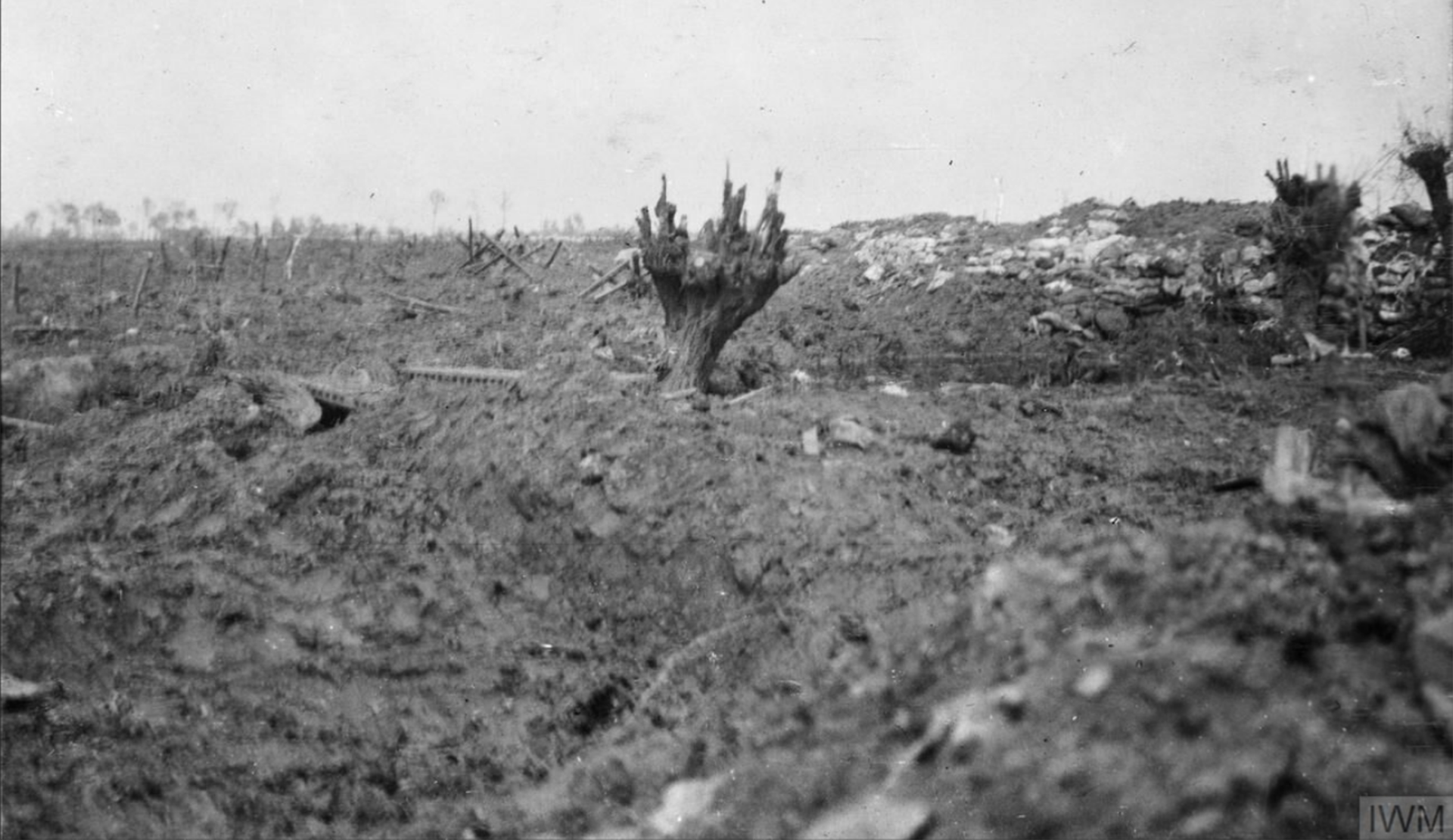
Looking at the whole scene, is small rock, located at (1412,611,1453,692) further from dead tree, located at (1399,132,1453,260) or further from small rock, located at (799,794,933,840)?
dead tree, located at (1399,132,1453,260)

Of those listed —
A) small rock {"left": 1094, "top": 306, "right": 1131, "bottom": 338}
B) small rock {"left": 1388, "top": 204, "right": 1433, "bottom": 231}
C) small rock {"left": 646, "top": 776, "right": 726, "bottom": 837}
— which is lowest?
small rock {"left": 646, "top": 776, "right": 726, "bottom": 837}

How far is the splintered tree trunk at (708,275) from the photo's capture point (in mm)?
6176

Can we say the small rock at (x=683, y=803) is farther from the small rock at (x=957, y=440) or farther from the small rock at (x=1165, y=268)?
the small rock at (x=1165, y=268)

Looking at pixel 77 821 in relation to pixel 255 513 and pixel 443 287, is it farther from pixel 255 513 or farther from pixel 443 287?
pixel 443 287

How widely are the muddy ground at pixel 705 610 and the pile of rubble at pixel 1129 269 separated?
69 centimetres

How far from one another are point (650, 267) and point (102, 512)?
361 centimetres

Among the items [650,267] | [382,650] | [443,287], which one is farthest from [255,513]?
[443,287]

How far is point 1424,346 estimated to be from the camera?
16.2 ft

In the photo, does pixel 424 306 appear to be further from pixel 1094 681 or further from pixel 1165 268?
pixel 1094 681

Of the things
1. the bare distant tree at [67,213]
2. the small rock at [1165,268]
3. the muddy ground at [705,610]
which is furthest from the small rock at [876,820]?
the small rock at [1165,268]

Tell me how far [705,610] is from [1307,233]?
3813 mm

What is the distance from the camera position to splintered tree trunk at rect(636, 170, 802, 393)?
243 inches

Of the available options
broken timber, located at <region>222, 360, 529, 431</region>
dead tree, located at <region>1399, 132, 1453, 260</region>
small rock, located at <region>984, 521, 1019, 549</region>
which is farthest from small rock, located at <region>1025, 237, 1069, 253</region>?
small rock, located at <region>984, 521, 1019, 549</region>

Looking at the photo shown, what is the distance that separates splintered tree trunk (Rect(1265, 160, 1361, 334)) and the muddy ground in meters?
0.56
